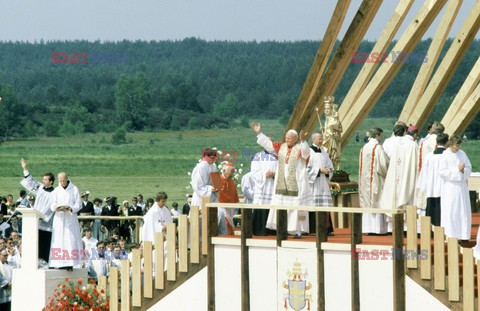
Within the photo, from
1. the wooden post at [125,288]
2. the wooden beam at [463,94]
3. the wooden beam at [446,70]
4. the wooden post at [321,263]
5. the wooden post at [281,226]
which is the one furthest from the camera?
the wooden beam at [463,94]

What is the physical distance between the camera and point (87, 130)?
83.9 metres

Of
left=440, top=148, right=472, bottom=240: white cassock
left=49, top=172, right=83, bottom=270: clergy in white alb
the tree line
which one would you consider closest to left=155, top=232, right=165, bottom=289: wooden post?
left=49, top=172, right=83, bottom=270: clergy in white alb

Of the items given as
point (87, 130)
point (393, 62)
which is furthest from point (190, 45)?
point (393, 62)

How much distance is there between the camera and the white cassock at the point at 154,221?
57.4ft

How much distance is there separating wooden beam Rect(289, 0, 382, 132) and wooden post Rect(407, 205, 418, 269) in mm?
5616

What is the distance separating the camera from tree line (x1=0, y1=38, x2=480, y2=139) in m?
82.2

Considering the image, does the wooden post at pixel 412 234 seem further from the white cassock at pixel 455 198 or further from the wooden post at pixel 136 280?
the wooden post at pixel 136 280

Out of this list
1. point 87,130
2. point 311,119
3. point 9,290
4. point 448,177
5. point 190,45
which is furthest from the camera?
point 190,45

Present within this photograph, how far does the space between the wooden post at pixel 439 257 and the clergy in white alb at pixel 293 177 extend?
90.0 inches

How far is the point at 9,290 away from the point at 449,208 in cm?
681

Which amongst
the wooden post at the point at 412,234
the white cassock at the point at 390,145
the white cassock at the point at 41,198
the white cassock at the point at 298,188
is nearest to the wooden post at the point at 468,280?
the wooden post at the point at 412,234

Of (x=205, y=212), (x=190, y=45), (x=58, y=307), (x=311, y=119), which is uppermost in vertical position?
(x=190, y=45)

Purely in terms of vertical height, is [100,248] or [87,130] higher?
[87,130]

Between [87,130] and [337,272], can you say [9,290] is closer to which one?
[337,272]
